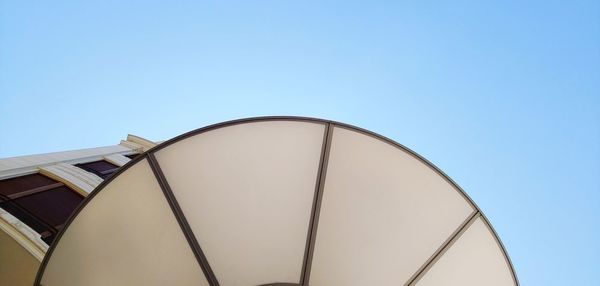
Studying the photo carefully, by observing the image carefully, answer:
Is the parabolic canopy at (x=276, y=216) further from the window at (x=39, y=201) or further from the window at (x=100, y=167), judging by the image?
the window at (x=100, y=167)

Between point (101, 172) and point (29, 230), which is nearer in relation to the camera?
point (29, 230)

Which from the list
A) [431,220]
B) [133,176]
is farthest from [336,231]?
[133,176]

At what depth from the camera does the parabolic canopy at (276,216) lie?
394cm

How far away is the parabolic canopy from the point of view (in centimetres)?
394

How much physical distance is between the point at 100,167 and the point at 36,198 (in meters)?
4.20

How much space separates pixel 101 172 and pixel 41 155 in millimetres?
1851

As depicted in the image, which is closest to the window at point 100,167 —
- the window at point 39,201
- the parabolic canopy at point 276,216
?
the window at point 39,201

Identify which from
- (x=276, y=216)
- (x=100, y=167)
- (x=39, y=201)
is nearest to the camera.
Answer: (x=276, y=216)

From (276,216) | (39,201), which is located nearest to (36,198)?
(39,201)

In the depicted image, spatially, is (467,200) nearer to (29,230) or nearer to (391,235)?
(391,235)

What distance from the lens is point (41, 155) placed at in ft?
43.1

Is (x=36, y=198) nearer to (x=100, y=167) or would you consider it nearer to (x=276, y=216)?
(x=100, y=167)

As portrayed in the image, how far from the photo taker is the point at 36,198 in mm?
10250

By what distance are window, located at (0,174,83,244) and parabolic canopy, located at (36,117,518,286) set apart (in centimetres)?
624
